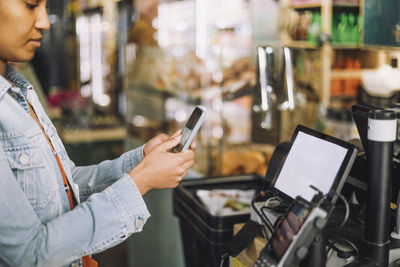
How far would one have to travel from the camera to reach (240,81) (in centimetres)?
351

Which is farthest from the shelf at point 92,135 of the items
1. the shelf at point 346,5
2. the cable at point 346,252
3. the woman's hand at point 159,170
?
the cable at point 346,252

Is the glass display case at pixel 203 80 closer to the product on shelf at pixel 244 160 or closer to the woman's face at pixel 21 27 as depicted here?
the product on shelf at pixel 244 160

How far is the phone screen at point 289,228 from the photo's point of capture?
109 cm

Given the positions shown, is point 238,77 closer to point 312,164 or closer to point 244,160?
point 244,160

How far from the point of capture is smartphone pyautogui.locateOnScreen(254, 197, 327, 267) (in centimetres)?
105

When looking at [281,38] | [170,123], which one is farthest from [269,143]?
[281,38]

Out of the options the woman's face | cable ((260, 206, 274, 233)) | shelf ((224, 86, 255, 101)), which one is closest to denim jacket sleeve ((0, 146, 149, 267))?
the woman's face

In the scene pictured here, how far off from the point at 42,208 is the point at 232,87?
224cm

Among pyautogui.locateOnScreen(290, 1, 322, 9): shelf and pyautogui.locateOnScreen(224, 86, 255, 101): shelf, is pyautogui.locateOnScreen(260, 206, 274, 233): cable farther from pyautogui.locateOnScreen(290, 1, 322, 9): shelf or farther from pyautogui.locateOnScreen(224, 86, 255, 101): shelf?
pyautogui.locateOnScreen(290, 1, 322, 9): shelf

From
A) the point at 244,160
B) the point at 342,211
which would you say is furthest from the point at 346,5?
the point at 342,211

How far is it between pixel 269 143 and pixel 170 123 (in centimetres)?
88

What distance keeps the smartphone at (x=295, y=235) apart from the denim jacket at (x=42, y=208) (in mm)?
348

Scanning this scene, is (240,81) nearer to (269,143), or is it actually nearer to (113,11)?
(269,143)

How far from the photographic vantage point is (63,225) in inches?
46.8
